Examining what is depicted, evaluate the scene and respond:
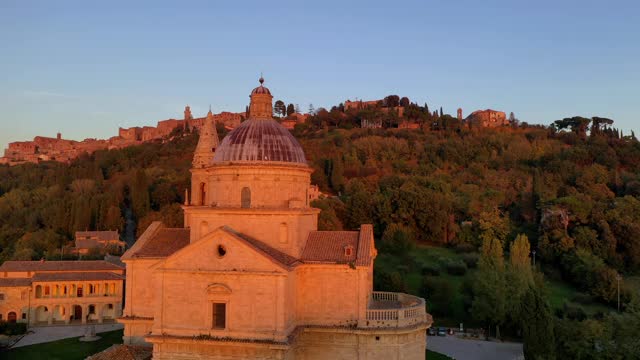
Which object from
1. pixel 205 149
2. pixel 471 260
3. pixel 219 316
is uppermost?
pixel 205 149

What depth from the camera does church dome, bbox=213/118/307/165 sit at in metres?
25.4

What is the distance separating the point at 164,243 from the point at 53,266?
26.7 m

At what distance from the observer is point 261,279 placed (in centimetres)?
2214

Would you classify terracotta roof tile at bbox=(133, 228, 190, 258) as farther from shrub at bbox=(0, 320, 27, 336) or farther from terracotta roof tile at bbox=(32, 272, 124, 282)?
terracotta roof tile at bbox=(32, 272, 124, 282)

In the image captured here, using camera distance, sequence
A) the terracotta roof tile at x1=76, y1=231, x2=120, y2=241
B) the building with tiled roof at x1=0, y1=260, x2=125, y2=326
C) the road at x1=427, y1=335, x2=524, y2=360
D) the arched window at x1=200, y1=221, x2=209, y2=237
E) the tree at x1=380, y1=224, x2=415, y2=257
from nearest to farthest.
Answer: the arched window at x1=200, y1=221, x2=209, y2=237 < the road at x1=427, y1=335, x2=524, y2=360 < the building with tiled roof at x1=0, y1=260, x2=125, y2=326 < the tree at x1=380, y1=224, x2=415, y2=257 < the terracotta roof tile at x1=76, y1=231, x2=120, y2=241

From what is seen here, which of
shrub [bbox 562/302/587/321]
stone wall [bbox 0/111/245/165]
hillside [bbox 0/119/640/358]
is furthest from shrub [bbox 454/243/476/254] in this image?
stone wall [bbox 0/111/245/165]

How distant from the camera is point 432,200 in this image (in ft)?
219

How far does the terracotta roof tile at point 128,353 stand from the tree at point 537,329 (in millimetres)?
19151

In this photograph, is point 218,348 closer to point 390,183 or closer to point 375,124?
point 390,183

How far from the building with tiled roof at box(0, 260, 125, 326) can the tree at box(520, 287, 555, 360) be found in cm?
3443

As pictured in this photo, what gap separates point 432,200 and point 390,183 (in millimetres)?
12307

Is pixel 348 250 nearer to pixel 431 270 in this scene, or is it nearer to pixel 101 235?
pixel 431 270

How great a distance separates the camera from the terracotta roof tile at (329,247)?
964 inches

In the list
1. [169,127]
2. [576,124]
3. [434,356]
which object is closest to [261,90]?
[434,356]
